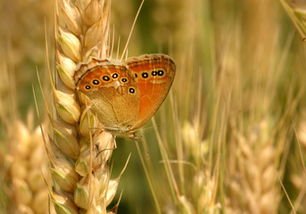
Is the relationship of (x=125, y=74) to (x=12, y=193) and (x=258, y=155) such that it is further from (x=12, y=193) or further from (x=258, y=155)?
(x=258, y=155)

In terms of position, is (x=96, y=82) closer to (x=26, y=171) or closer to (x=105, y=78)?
(x=105, y=78)

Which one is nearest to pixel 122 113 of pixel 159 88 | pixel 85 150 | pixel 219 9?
pixel 159 88

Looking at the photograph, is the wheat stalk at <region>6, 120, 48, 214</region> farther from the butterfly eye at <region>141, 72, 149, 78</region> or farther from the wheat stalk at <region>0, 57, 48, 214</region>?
the butterfly eye at <region>141, 72, 149, 78</region>

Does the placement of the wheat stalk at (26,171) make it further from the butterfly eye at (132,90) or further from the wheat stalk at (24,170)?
the butterfly eye at (132,90)

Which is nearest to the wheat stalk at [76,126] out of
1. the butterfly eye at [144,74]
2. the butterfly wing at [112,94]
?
the butterfly wing at [112,94]

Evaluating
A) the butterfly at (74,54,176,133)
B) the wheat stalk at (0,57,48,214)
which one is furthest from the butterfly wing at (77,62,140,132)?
the wheat stalk at (0,57,48,214)

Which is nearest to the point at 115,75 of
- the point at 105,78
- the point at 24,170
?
the point at 105,78
